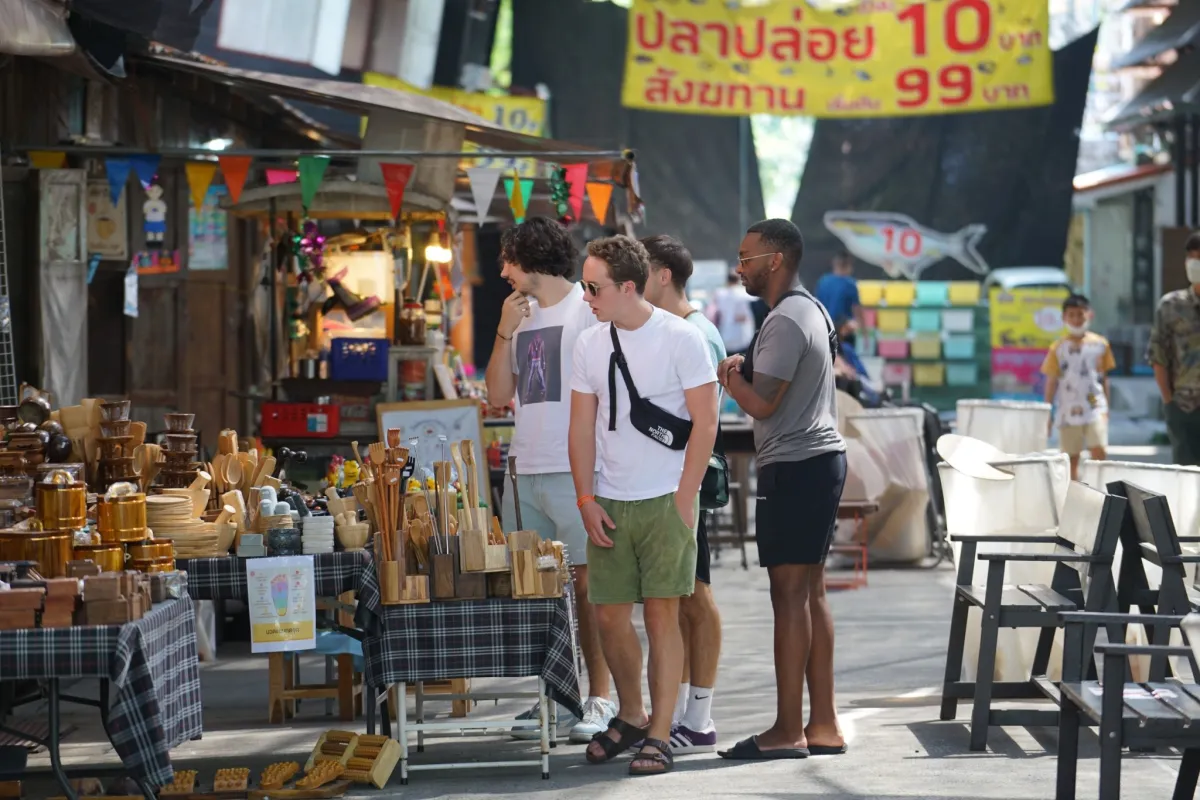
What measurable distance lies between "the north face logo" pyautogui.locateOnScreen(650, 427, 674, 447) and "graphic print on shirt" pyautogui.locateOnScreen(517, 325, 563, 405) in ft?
2.74

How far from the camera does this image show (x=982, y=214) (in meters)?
21.6

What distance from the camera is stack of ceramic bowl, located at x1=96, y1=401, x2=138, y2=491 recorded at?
22.5 feet

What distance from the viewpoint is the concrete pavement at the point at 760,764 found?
6.22 m

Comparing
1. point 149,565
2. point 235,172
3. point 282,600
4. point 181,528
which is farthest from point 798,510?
point 235,172

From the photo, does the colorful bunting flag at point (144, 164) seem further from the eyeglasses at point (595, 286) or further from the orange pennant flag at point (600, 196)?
the eyeglasses at point (595, 286)

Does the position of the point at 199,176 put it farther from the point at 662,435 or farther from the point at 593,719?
the point at 662,435

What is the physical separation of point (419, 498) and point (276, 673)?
155cm

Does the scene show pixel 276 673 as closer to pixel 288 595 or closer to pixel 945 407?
pixel 288 595

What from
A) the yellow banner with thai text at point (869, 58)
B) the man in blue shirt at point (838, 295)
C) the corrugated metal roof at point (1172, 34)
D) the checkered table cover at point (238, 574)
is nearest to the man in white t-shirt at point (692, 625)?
the checkered table cover at point (238, 574)

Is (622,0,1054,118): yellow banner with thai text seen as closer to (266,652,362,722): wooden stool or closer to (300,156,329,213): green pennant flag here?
(300,156,329,213): green pennant flag

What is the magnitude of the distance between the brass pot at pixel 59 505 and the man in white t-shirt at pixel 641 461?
5.88 ft

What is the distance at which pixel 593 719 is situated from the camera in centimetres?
717

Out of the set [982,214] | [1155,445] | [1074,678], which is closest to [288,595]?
[1074,678]

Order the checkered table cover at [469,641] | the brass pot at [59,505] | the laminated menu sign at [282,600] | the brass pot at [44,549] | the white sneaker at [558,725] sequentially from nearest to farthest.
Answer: the brass pot at [44,549] → the brass pot at [59,505] → the laminated menu sign at [282,600] → the checkered table cover at [469,641] → the white sneaker at [558,725]
